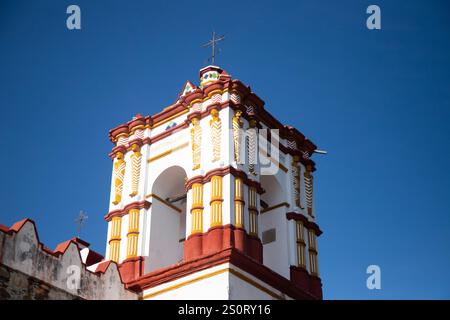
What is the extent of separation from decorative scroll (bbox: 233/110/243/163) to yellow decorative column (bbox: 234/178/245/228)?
1.66ft

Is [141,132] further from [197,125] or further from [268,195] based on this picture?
[268,195]

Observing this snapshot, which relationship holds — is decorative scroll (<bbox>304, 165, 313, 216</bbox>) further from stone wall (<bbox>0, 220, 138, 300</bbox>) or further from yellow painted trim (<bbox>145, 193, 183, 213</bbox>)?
stone wall (<bbox>0, 220, 138, 300</bbox>)

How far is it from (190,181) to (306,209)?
286 centimetres

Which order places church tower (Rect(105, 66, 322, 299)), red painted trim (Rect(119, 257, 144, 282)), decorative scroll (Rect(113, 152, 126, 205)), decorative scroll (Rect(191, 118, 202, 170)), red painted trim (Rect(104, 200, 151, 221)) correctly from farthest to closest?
1. decorative scroll (Rect(113, 152, 126, 205))
2. red painted trim (Rect(104, 200, 151, 221))
3. decorative scroll (Rect(191, 118, 202, 170))
4. red painted trim (Rect(119, 257, 144, 282))
5. church tower (Rect(105, 66, 322, 299))

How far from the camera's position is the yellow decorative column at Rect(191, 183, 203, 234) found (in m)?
13.8

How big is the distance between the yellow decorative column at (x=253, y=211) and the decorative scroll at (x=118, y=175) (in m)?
3.04

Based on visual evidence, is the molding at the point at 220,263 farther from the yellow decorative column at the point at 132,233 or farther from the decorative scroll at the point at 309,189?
the decorative scroll at the point at 309,189

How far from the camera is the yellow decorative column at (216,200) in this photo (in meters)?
13.6

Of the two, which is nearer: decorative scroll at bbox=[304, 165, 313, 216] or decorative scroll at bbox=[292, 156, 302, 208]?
decorative scroll at bbox=[292, 156, 302, 208]

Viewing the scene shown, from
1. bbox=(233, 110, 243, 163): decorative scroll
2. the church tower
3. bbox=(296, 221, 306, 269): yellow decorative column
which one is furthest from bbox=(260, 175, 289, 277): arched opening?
bbox=(233, 110, 243, 163): decorative scroll

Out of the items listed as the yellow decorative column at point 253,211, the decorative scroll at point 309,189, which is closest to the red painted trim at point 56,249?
the yellow decorative column at point 253,211

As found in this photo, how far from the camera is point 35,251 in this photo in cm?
1189

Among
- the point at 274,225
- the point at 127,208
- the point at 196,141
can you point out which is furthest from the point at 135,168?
the point at 274,225
